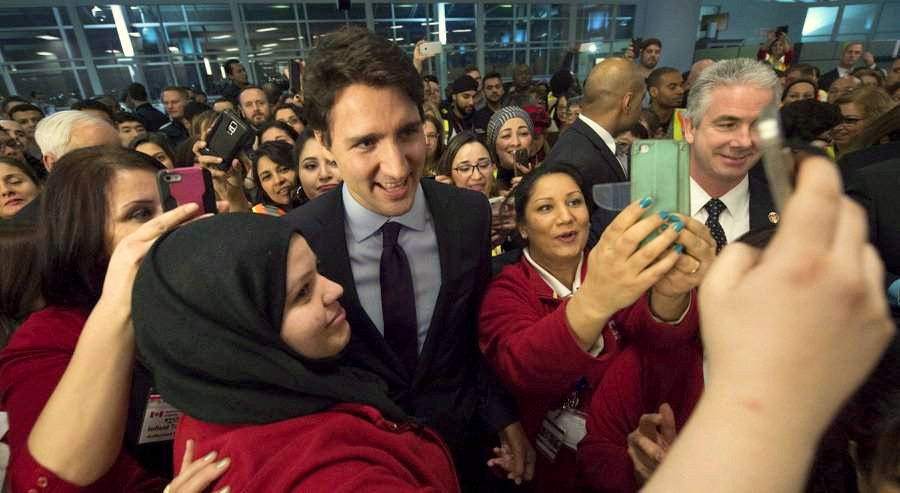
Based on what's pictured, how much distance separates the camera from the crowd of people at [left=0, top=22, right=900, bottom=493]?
15.8 inches

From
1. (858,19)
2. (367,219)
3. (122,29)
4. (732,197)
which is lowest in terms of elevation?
(732,197)

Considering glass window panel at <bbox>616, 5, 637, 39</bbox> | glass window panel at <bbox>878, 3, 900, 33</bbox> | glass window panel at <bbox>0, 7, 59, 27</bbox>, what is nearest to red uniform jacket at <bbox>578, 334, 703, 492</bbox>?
glass window panel at <bbox>0, 7, 59, 27</bbox>

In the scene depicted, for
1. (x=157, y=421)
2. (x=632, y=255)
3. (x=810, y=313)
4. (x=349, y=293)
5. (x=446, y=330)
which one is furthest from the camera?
(x=446, y=330)

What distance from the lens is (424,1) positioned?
12078 mm

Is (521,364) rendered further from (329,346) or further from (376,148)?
(376,148)

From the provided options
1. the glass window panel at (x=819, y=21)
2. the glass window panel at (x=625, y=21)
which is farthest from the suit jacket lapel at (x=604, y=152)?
the glass window panel at (x=819, y=21)

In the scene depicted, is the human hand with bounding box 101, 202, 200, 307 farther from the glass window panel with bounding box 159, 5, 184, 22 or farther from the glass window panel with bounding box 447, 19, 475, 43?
the glass window panel with bounding box 447, 19, 475, 43

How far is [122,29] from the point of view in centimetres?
1062

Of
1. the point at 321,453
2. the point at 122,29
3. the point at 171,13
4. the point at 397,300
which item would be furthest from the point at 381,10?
the point at 321,453

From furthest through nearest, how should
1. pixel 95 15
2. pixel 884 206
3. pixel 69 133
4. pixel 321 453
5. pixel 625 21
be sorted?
pixel 625 21
pixel 95 15
pixel 69 133
pixel 884 206
pixel 321 453

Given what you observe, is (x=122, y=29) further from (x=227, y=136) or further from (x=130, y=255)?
(x=130, y=255)

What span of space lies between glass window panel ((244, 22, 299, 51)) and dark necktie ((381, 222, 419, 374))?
12.7 meters

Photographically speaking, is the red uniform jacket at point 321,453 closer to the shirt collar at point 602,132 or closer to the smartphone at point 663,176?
the smartphone at point 663,176

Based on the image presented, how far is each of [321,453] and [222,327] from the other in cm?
29
